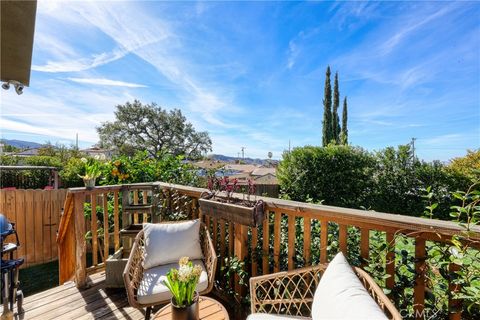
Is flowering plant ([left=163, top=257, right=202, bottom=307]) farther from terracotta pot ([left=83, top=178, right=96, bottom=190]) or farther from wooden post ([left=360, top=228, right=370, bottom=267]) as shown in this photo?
terracotta pot ([left=83, top=178, right=96, bottom=190])

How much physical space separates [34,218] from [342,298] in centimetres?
573

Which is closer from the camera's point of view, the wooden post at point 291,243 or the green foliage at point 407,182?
the wooden post at point 291,243

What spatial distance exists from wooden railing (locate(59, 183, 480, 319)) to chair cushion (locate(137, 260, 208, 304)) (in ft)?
1.35

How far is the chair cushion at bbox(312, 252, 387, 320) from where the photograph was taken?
94cm

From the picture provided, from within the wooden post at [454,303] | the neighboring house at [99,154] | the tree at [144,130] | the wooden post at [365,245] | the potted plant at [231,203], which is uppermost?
the tree at [144,130]

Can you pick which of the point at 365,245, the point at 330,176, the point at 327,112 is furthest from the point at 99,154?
the point at 327,112

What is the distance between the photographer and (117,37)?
3891 mm

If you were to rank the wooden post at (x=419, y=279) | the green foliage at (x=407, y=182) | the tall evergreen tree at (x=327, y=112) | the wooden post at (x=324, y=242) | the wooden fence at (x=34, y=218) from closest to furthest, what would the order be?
the wooden post at (x=419, y=279) → the wooden post at (x=324, y=242) → the wooden fence at (x=34, y=218) → the green foliage at (x=407, y=182) → the tall evergreen tree at (x=327, y=112)

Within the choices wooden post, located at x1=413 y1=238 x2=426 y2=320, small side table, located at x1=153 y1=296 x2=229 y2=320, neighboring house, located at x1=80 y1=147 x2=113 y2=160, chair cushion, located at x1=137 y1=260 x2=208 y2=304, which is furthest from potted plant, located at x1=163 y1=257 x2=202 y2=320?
neighboring house, located at x1=80 y1=147 x2=113 y2=160

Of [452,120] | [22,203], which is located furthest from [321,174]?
[452,120]

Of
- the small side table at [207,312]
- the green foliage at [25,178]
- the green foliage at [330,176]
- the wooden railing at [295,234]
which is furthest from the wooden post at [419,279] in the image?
the green foliage at [25,178]

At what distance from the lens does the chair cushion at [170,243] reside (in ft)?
6.76

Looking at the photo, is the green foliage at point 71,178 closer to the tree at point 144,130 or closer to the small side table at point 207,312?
the small side table at point 207,312

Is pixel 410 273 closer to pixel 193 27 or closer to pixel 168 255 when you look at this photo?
pixel 168 255
